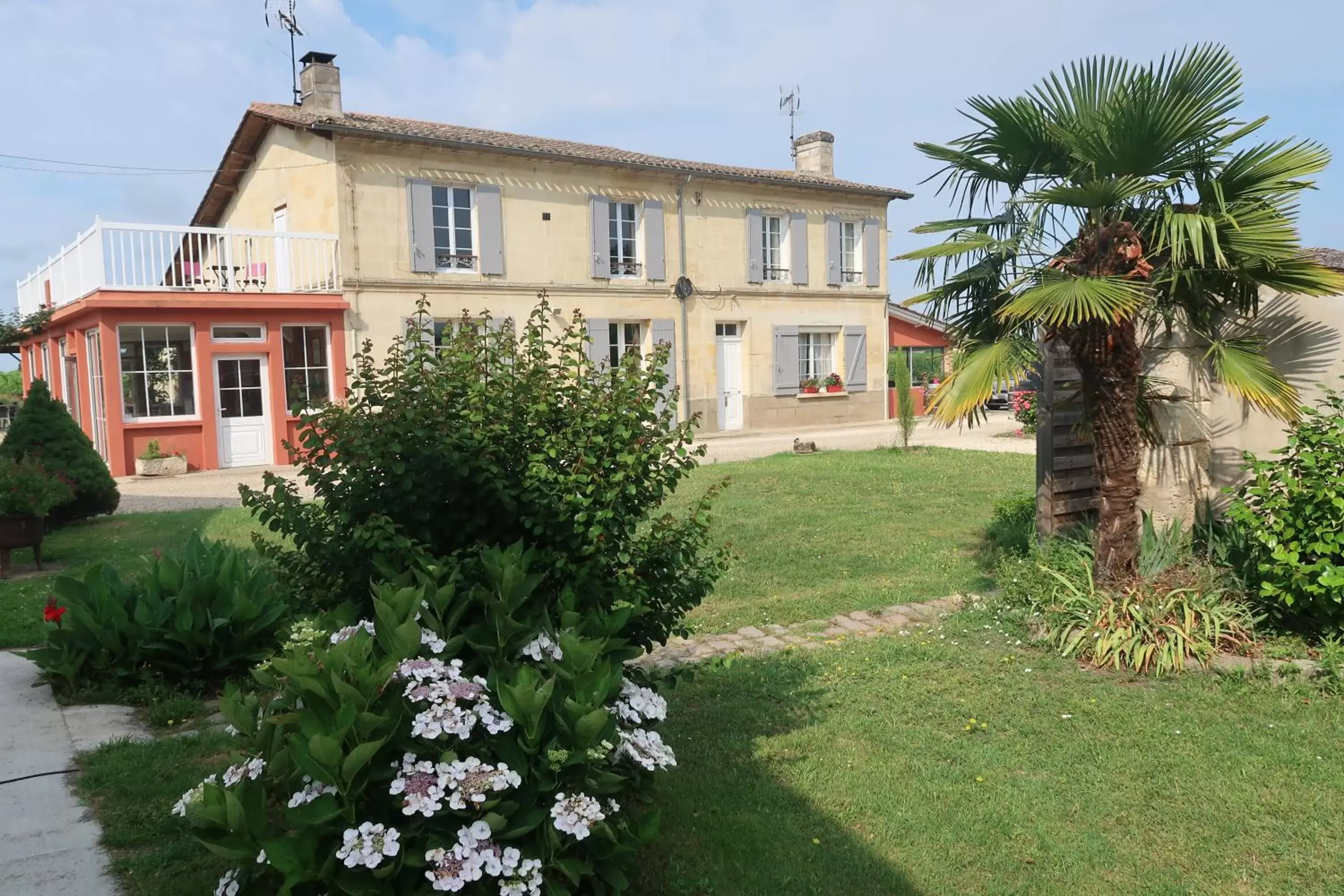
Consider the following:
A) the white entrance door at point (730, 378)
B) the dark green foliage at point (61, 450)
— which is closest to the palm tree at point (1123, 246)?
the dark green foliage at point (61, 450)

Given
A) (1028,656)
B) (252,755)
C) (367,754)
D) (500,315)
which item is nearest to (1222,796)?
(1028,656)

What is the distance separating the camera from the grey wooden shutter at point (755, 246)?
23.2 meters

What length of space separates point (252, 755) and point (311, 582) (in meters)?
0.89

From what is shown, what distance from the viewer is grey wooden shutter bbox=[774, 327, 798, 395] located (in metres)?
23.9

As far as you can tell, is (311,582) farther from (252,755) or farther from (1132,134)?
(1132,134)

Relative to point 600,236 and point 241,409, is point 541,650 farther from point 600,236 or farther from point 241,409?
point 600,236

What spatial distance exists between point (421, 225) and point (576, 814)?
17164mm

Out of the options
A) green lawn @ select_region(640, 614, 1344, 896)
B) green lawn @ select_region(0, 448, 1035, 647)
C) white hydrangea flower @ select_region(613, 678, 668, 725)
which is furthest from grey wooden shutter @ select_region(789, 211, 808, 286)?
white hydrangea flower @ select_region(613, 678, 668, 725)

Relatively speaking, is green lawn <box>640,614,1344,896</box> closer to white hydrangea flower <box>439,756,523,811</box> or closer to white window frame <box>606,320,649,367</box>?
white hydrangea flower <box>439,756,523,811</box>

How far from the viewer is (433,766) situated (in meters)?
2.71

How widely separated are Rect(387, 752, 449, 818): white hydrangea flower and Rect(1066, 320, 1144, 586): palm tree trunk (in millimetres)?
4512

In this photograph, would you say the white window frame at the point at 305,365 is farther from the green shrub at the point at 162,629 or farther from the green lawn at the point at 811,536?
the green shrub at the point at 162,629

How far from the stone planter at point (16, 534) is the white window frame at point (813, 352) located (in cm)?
1817

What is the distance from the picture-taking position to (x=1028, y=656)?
5660 millimetres
